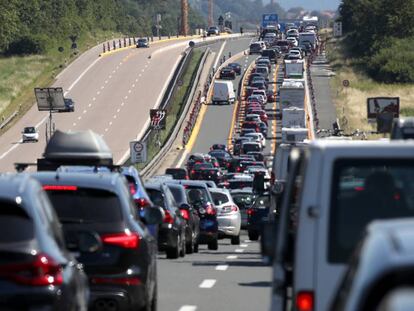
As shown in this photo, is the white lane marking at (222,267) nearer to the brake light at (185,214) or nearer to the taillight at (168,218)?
the taillight at (168,218)

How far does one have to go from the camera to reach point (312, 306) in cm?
838

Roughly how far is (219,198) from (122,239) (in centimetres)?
2414

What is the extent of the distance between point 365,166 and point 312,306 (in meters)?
0.83

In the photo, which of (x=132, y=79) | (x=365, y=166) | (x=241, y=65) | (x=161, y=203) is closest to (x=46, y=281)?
(x=365, y=166)

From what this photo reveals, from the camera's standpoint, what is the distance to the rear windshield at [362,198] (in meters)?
8.47

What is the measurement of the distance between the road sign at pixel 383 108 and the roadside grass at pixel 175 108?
462 inches

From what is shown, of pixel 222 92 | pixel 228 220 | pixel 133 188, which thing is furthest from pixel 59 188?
pixel 222 92

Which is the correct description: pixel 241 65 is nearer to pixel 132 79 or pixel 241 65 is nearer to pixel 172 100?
pixel 132 79

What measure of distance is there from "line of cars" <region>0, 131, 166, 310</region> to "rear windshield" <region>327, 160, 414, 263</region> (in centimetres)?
193

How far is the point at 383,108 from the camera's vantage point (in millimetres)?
79438

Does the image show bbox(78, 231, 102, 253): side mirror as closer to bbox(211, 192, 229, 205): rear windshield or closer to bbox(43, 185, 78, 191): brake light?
bbox(43, 185, 78, 191): brake light

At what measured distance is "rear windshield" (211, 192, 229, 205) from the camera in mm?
37312

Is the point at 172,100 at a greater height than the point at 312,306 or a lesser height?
lesser

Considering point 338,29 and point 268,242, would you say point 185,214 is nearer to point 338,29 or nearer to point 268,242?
point 268,242
